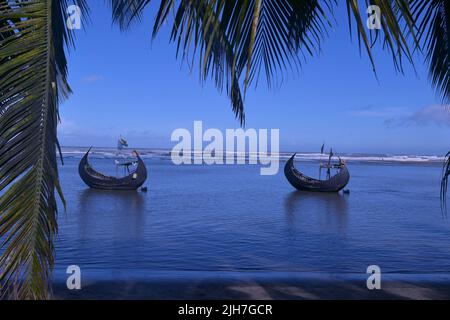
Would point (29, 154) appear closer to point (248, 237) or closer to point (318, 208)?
point (248, 237)

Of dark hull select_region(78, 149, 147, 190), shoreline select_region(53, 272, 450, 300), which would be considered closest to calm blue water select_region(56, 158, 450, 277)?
shoreline select_region(53, 272, 450, 300)

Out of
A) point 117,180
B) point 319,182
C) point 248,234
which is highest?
point 117,180

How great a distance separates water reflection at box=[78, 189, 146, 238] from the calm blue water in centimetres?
3

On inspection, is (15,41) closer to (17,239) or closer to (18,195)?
(18,195)

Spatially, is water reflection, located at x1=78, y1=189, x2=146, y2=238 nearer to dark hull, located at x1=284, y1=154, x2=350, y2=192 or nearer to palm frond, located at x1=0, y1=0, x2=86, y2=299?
dark hull, located at x1=284, y1=154, x2=350, y2=192

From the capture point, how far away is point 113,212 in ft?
46.6

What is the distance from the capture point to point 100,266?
6914 millimetres

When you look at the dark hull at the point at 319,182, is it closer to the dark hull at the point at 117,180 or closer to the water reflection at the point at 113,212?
the dark hull at the point at 117,180

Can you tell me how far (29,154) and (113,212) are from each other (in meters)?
13.3

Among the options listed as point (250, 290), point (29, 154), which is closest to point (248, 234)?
point (250, 290)

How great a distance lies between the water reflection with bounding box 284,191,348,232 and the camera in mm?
12647
